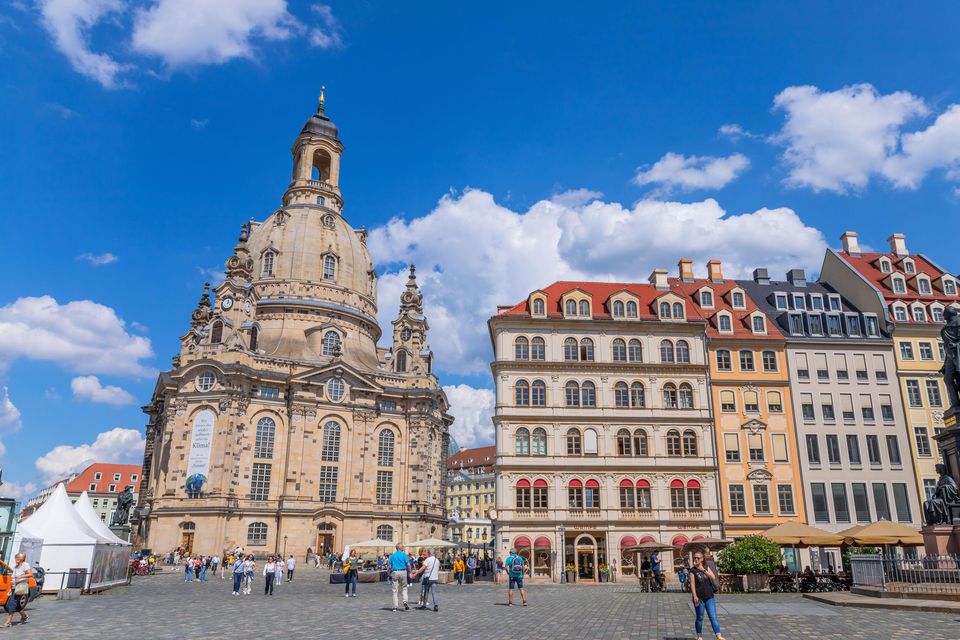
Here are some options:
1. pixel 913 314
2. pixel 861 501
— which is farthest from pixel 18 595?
pixel 913 314

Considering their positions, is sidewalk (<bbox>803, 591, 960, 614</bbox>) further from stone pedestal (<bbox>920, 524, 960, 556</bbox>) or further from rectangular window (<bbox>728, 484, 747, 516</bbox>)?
rectangular window (<bbox>728, 484, 747, 516</bbox>)

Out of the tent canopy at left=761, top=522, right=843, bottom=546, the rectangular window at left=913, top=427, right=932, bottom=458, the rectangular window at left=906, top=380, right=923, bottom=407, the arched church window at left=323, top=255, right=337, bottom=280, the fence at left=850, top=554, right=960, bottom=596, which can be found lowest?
the fence at left=850, top=554, right=960, bottom=596

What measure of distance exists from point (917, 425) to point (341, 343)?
166ft

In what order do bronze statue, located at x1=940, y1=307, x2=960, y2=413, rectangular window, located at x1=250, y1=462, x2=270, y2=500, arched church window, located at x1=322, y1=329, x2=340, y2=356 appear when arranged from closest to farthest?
bronze statue, located at x1=940, y1=307, x2=960, y2=413 → rectangular window, located at x1=250, y1=462, x2=270, y2=500 → arched church window, located at x1=322, y1=329, x2=340, y2=356

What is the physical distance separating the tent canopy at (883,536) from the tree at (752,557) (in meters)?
4.16

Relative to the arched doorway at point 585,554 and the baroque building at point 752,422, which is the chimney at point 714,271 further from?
the arched doorway at point 585,554

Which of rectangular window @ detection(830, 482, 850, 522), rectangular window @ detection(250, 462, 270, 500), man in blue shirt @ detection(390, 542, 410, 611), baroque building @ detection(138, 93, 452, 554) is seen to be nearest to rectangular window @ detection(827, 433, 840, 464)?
rectangular window @ detection(830, 482, 850, 522)

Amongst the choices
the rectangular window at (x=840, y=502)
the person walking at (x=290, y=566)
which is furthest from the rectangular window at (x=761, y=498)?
Answer: the person walking at (x=290, y=566)

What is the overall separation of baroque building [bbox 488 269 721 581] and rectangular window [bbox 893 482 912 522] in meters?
11.5

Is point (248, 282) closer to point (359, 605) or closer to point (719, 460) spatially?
point (719, 460)

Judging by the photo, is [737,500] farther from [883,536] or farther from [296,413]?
[296,413]

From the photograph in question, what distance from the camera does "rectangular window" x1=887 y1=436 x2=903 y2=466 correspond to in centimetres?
4603

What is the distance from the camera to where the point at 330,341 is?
7319 cm

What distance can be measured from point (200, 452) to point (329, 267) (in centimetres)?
2491
